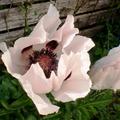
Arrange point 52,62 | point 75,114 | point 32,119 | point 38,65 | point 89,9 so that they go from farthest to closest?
point 89,9 < point 75,114 < point 32,119 < point 52,62 < point 38,65

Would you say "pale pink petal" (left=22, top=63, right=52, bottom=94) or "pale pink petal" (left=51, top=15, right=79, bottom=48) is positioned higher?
"pale pink petal" (left=51, top=15, right=79, bottom=48)

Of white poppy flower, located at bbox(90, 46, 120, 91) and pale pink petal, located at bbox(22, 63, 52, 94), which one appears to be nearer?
pale pink petal, located at bbox(22, 63, 52, 94)

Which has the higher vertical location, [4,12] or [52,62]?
[52,62]

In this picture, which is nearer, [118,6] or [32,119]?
[32,119]

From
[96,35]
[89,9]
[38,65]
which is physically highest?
[38,65]

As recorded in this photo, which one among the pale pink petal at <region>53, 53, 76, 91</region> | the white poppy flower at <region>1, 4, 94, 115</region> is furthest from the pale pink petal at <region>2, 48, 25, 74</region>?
the pale pink petal at <region>53, 53, 76, 91</region>

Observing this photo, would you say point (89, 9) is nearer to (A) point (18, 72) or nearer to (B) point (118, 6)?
(B) point (118, 6)

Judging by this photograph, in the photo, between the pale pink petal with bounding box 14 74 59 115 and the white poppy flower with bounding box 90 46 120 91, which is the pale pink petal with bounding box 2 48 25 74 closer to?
the pale pink petal with bounding box 14 74 59 115

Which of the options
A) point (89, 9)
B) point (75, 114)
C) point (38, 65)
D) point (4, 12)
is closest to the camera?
point (38, 65)

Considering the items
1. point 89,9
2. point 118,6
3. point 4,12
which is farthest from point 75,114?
point 118,6
